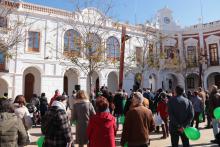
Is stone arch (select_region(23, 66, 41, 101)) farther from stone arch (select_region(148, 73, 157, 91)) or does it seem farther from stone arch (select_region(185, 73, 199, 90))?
stone arch (select_region(185, 73, 199, 90))

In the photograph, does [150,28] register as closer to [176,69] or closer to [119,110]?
[176,69]

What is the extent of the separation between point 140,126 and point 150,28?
27.8 meters

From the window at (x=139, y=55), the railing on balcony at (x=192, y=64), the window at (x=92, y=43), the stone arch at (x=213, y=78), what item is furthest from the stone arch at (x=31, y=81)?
the stone arch at (x=213, y=78)

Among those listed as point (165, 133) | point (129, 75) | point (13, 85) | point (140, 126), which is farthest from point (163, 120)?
point (129, 75)

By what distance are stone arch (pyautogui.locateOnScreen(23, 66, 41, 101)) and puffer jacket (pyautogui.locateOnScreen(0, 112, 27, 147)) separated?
20595 millimetres

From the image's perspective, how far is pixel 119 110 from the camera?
11039 mm

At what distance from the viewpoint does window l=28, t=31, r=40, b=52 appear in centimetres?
2395

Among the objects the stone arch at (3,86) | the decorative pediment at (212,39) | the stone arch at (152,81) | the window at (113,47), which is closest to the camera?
the stone arch at (3,86)

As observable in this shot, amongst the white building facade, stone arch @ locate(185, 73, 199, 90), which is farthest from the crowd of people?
stone arch @ locate(185, 73, 199, 90)

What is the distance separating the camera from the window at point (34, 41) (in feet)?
78.6

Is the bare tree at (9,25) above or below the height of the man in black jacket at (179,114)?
above

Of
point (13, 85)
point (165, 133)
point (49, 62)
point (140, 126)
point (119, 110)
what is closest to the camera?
point (140, 126)

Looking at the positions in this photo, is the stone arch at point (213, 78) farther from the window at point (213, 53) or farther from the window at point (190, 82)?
the window at point (190, 82)

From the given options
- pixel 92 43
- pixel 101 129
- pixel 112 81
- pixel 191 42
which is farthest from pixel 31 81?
pixel 101 129
